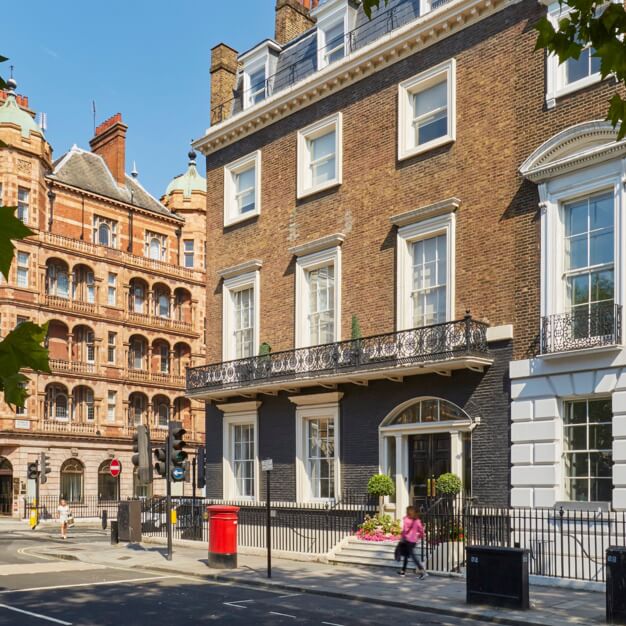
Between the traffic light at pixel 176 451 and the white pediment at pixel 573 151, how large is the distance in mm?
9973

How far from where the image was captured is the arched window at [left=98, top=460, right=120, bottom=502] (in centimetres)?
5116

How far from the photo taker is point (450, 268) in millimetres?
21344

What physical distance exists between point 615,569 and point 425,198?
11.7 metres

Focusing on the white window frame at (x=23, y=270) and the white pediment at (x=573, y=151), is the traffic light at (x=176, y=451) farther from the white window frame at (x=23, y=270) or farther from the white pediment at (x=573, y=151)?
the white window frame at (x=23, y=270)

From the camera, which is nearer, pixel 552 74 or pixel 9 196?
pixel 552 74

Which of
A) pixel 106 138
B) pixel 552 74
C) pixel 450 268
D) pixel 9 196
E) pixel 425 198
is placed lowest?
pixel 450 268

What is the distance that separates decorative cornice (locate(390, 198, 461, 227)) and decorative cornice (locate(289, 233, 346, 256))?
1998 millimetres

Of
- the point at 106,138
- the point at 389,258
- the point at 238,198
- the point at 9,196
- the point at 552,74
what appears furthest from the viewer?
the point at 106,138

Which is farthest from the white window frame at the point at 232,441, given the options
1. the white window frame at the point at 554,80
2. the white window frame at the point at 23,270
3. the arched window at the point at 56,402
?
the arched window at the point at 56,402

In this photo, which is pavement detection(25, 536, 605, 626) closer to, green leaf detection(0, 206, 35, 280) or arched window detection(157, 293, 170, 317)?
green leaf detection(0, 206, 35, 280)

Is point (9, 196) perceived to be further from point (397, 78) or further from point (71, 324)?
point (397, 78)

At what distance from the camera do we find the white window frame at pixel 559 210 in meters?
18.1

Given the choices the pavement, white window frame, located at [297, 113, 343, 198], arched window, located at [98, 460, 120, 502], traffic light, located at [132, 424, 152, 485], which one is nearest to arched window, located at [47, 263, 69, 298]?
arched window, located at [98, 460, 120, 502]

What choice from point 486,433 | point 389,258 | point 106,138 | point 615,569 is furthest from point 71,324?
point 615,569
